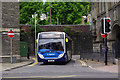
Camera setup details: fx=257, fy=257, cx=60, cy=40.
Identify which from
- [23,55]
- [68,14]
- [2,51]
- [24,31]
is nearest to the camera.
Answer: [2,51]

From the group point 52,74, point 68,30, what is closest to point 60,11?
point 68,30

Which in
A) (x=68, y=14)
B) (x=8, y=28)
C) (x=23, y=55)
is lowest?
(x=23, y=55)

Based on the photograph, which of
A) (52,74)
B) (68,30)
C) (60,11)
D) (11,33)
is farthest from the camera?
(60,11)

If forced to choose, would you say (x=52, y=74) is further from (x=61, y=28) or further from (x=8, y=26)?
(x=61, y=28)

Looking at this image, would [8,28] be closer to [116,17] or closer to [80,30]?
[116,17]

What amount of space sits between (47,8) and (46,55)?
117 ft

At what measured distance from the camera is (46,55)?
63.9ft

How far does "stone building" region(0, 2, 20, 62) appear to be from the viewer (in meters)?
20.9

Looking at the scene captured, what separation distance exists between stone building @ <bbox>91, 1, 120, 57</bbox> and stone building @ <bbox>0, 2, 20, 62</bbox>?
799 cm

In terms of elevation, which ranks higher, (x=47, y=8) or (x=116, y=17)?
(x=47, y=8)

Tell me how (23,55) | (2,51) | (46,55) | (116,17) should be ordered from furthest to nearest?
(23,55) → (116,17) → (2,51) → (46,55)

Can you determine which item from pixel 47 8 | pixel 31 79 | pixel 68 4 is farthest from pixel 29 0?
pixel 31 79

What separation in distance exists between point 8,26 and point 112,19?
10789 millimetres

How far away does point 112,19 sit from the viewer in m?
26.0
